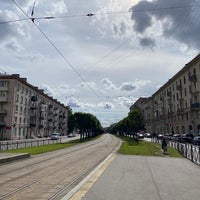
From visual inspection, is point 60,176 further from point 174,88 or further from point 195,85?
point 174,88

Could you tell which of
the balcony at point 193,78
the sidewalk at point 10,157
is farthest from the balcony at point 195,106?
the sidewalk at point 10,157

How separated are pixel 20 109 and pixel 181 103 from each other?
38.4m

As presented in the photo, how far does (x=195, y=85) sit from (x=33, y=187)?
52.2m

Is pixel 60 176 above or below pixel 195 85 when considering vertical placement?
below

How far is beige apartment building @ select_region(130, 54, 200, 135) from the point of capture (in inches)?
2200

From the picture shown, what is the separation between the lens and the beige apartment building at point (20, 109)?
61369 mm

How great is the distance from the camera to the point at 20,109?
222 feet

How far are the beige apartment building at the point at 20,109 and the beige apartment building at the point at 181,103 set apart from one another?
3728 centimetres

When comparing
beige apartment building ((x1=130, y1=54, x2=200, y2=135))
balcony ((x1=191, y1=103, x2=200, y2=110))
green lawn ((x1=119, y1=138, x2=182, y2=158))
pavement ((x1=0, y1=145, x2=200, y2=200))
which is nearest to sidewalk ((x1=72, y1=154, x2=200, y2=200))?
pavement ((x1=0, y1=145, x2=200, y2=200))

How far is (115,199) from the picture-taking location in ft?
23.9

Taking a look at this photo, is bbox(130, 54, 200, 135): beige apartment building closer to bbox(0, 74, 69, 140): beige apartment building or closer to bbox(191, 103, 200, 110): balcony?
bbox(191, 103, 200, 110): balcony

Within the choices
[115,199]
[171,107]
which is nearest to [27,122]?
[171,107]

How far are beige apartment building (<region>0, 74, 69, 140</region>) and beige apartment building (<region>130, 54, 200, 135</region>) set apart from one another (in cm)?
3728

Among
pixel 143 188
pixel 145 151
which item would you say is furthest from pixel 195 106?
pixel 143 188
